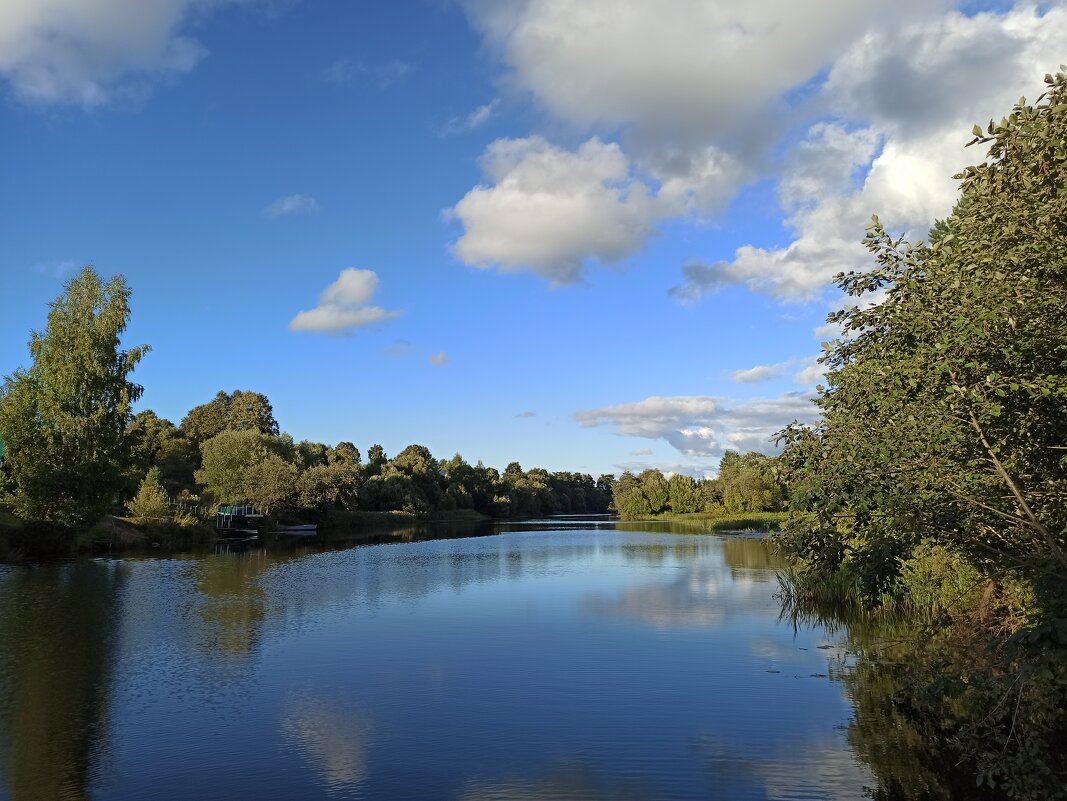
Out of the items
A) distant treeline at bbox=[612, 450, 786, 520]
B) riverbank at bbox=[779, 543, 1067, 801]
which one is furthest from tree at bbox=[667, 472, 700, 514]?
riverbank at bbox=[779, 543, 1067, 801]

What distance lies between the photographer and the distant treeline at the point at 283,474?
71500mm

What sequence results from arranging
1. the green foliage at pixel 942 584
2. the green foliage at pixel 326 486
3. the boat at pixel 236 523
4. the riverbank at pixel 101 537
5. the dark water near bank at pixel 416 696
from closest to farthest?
the dark water near bank at pixel 416 696 → the green foliage at pixel 942 584 → the riverbank at pixel 101 537 → the boat at pixel 236 523 → the green foliage at pixel 326 486

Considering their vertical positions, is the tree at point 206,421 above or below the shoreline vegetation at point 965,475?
above

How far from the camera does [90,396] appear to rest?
4066cm

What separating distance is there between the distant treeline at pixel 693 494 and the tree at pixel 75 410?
5850 centimetres

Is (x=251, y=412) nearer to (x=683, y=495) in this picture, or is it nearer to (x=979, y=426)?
(x=683, y=495)

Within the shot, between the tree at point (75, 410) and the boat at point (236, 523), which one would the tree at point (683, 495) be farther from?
the tree at point (75, 410)

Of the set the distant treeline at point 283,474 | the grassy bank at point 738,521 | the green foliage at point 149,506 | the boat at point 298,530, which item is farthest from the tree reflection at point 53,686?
the grassy bank at point 738,521

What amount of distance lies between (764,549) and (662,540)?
13589 mm

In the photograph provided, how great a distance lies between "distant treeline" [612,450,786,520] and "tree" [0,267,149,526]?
58498 mm

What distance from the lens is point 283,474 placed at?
2832 inches

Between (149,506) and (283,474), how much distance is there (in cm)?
2077

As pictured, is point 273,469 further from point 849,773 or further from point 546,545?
point 849,773

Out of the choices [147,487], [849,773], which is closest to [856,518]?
[849,773]
